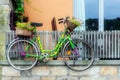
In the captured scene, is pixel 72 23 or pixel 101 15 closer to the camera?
pixel 72 23

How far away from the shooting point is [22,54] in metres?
10.7

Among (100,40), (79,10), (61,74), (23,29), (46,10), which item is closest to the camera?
(23,29)

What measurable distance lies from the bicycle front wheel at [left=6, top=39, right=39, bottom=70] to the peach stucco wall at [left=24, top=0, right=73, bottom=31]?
4.37ft

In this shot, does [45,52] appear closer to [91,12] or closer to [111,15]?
[91,12]

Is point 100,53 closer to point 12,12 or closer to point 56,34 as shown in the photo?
point 56,34

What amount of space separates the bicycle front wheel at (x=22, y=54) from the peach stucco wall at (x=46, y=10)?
1332mm

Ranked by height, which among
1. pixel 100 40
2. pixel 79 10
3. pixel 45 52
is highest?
pixel 79 10

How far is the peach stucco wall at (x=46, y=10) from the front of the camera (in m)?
11.9

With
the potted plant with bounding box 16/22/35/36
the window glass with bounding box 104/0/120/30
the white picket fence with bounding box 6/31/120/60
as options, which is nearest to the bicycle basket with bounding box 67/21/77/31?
the white picket fence with bounding box 6/31/120/60

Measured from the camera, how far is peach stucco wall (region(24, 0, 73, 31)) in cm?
1193

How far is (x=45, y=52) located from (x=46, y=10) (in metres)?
1.60

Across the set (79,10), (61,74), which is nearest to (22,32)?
(61,74)

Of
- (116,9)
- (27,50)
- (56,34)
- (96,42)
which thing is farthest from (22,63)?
(116,9)

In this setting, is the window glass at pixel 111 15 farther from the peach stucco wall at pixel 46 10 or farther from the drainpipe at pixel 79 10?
the peach stucco wall at pixel 46 10
